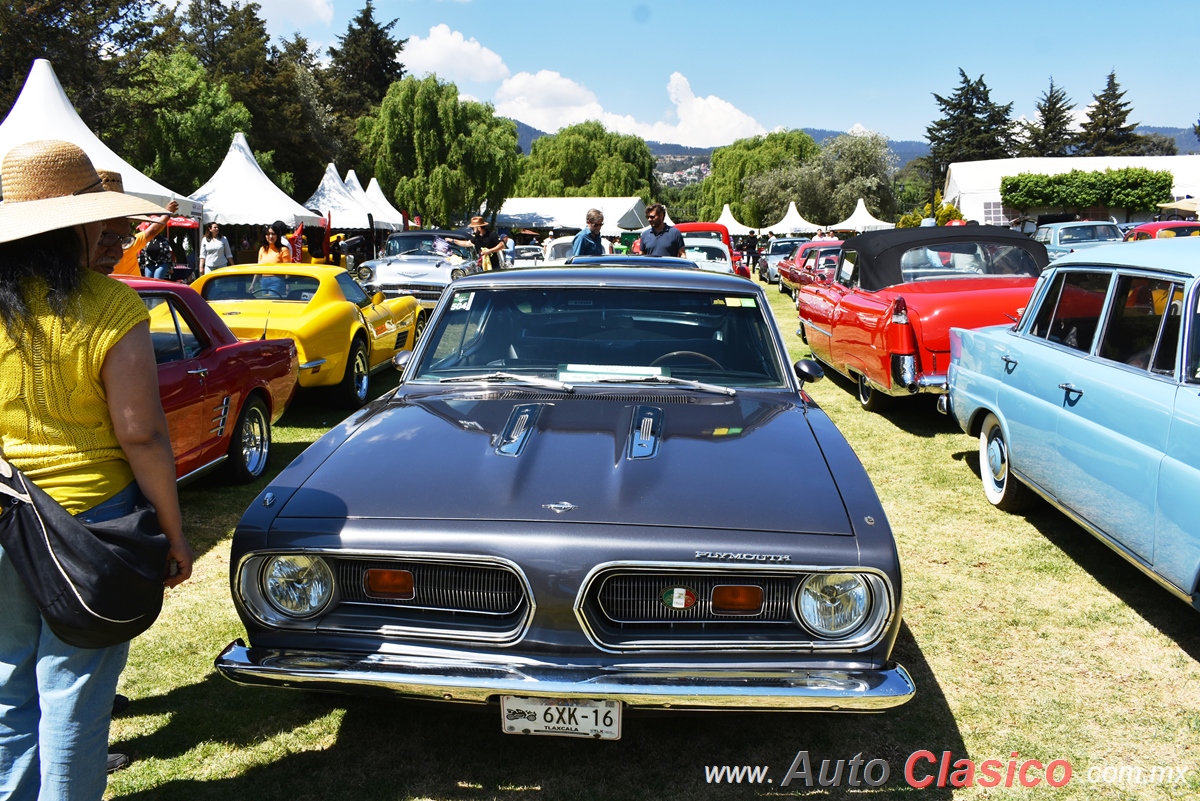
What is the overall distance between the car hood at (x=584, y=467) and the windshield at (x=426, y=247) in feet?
40.6

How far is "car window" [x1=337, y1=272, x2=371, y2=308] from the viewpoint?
9.43 meters

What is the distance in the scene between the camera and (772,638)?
8.90 ft

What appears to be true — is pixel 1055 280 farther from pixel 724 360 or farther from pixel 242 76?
pixel 242 76

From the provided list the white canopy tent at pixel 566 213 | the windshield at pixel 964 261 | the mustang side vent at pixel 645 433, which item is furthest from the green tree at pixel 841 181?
the mustang side vent at pixel 645 433

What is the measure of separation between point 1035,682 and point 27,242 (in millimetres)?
3781

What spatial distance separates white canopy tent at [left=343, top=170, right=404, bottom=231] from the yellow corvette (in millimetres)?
22846

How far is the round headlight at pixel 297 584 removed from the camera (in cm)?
282

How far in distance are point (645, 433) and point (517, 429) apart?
0.47 m

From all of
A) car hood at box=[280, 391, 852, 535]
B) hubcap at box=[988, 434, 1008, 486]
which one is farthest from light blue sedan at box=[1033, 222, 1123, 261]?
car hood at box=[280, 391, 852, 535]

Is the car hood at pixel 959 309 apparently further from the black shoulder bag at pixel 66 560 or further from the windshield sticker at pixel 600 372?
the black shoulder bag at pixel 66 560

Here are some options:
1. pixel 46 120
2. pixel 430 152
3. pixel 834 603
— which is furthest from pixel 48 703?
pixel 430 152

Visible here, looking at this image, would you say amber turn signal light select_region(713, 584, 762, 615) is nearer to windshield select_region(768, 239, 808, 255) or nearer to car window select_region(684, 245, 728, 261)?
car window select_region(684, 245, 728, 261)

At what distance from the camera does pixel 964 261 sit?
888 cm

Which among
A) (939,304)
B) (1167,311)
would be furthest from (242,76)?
(1167,311)
